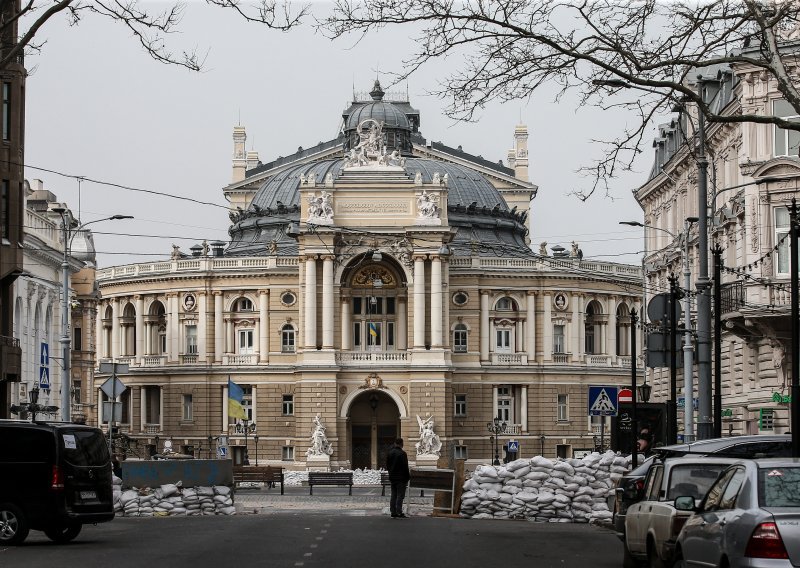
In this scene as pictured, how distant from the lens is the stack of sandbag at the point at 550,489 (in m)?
43.1

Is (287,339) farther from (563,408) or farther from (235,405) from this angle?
(235,405)

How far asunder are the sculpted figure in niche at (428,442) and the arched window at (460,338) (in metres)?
8.02

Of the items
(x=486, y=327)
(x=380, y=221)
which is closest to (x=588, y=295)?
(x=486, y=327)

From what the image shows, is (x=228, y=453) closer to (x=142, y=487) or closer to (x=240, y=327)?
(x=240, y=327)

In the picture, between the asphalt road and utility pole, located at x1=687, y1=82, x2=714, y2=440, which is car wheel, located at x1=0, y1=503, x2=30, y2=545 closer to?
the asphalt road

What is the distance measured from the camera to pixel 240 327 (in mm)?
112312

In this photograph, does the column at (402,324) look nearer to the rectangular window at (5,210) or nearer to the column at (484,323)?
the column at (484,323)

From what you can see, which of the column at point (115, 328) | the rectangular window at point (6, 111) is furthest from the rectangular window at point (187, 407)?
the rectangular window at point (6, 111)

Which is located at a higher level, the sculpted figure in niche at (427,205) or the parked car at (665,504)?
the sculpted figure in niche at (427,205)

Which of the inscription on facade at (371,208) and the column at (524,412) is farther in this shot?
the column at (524,412)

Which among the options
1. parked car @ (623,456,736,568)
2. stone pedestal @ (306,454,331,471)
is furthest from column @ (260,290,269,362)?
parked car @ (623,456,736,568)

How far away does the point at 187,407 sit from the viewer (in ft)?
372

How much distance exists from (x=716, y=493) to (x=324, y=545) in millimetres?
12985

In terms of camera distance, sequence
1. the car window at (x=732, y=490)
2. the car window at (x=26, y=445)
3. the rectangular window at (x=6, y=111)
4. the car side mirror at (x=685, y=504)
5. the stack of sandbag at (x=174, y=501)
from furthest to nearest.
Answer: the rectangular window at (x=6, y=111), the stack of sandbag at (x=174, y=501), the car window at (x=26, y=445), the car side mirror at (x=685, y=504), the car window at (x=732, y=490)
